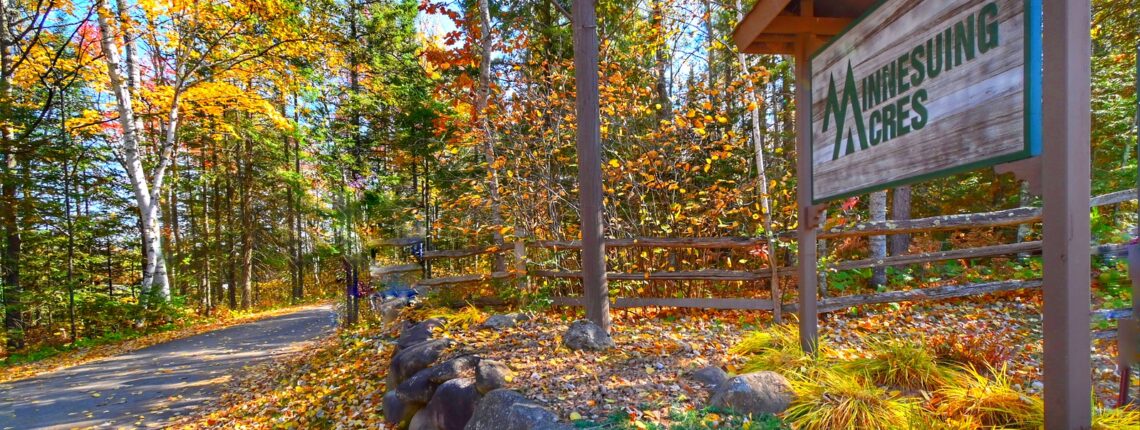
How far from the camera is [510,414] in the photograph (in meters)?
2.96

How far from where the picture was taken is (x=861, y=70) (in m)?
2.73

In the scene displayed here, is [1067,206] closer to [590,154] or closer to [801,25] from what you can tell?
[801,25]

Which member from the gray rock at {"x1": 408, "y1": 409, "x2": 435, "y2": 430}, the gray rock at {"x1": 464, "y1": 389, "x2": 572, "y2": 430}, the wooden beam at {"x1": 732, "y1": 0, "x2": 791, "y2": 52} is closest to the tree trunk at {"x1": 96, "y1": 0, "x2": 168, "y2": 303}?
the gray rock at {"x1": 408, "y1": 409, "x2": 435, "y2": 430}

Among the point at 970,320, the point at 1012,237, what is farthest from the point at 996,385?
the point at 1012,237

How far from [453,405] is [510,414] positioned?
0.79m

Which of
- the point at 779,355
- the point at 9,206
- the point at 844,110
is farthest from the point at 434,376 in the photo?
the point at 9,206

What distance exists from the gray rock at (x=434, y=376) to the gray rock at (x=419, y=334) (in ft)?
2.92

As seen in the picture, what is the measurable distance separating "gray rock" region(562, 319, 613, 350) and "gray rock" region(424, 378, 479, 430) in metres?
0.94

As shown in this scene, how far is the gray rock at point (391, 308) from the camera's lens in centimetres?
714

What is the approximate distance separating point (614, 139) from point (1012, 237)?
8.37 metres

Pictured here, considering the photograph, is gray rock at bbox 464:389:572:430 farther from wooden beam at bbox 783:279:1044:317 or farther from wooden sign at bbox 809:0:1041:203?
wooden beam at bbox 783:279:1044:317

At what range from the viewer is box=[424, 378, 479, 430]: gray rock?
11.4ft

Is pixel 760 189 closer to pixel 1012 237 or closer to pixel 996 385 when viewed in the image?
pixel 996 385

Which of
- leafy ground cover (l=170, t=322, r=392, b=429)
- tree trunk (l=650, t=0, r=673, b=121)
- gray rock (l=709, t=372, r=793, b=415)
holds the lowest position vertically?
leafy ground cover (l=170, t=322, r=392, b=429)
